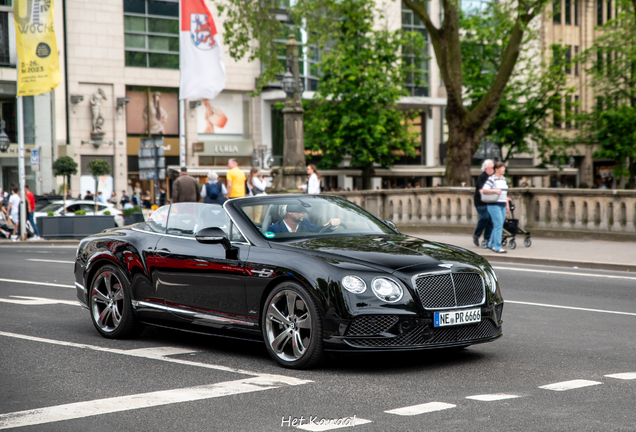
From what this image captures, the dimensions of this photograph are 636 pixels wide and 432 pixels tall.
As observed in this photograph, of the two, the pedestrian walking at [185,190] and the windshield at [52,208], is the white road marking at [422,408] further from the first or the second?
the windshield at [52,208]

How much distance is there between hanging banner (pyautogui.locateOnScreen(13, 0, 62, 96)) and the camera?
24.7m

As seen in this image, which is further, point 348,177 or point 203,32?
point 348,177

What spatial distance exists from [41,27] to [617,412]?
22959mm

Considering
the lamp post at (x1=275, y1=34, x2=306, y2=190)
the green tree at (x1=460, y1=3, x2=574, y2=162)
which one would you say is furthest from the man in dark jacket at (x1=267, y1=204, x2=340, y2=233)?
the green tree at (x1=460, y1=3, x2=574, y2=162)

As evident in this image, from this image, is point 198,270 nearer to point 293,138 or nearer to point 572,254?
point 572,254

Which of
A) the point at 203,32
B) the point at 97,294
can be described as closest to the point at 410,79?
the point at 203,32

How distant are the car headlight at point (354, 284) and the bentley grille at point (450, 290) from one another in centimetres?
40

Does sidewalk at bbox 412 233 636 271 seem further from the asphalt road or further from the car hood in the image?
the car hood

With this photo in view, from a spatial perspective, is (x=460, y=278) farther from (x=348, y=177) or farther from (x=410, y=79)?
(x=410, y=79)

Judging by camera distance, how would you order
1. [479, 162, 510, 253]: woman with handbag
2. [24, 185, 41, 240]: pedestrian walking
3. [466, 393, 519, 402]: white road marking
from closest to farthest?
[466, 393, 519, 402]: white road marking → [479, 162, 510, 253]: woman with handbag → [24, 185, 41, 240]: pedestrian walking

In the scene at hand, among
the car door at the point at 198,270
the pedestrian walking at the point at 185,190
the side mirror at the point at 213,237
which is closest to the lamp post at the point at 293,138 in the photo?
the pedestrian walking at the point at 185,190

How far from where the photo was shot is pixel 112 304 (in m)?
8.09

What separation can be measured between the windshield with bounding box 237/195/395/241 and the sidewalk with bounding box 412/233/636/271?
9.34 meters

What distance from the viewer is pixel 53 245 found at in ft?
88.3
